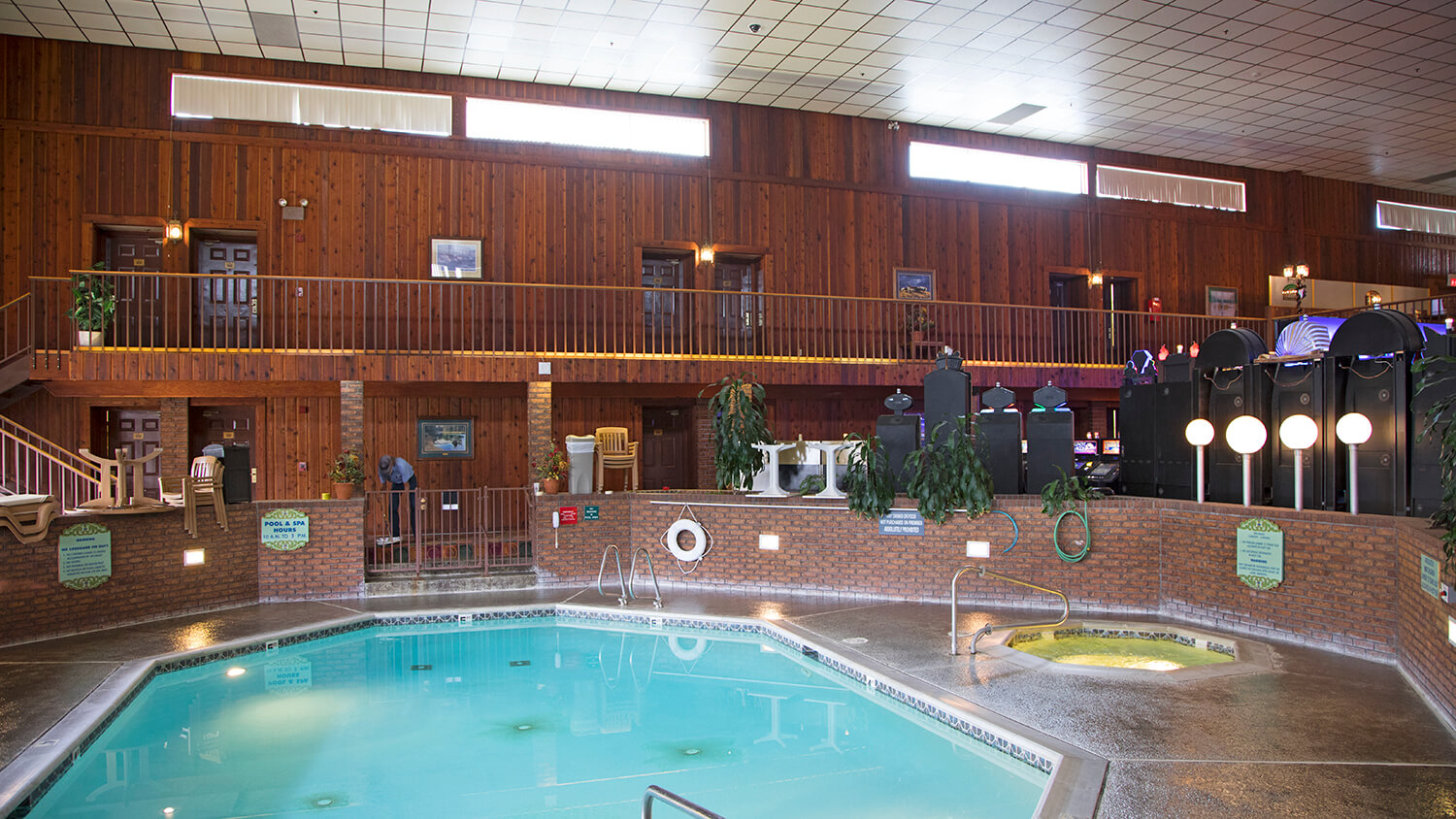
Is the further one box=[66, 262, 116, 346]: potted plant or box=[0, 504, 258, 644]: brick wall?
box=[66, 262, 116, 346]: potted plant

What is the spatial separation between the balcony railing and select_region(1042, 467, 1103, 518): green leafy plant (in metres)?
5.21

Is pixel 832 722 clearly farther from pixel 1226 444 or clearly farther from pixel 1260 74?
pixel 1260 74

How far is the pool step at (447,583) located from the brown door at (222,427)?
13.0 feet

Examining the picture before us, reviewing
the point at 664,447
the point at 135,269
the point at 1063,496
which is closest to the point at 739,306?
the point at 664,447

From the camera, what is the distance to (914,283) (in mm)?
16156

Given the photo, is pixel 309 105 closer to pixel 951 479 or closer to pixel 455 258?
pixel 455 258

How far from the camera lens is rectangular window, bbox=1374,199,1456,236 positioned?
19641mm

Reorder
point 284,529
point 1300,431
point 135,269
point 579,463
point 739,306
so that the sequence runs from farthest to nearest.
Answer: point 739,306 → point 135,269 → point 579,463 → point 284,529 → point 1300,431

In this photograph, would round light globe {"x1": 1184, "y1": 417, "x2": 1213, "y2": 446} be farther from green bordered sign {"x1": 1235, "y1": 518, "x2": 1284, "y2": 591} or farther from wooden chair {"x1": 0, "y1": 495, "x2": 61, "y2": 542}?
wooden chair {"x1": 0, "y1": 495, "x2": 61, "y2": 542}

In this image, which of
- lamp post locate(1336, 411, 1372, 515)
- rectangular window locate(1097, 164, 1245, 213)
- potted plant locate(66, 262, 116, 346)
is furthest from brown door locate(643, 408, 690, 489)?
lamp post locate(1336, 411, 1372, 515)

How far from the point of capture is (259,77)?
12992mm

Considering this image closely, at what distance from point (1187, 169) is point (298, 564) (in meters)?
17.2

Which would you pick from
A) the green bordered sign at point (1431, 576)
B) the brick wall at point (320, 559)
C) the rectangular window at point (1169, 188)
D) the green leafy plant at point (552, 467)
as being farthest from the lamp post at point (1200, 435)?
the rectangular window at point (1169, 188)

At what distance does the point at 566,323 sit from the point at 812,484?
16.3ft
